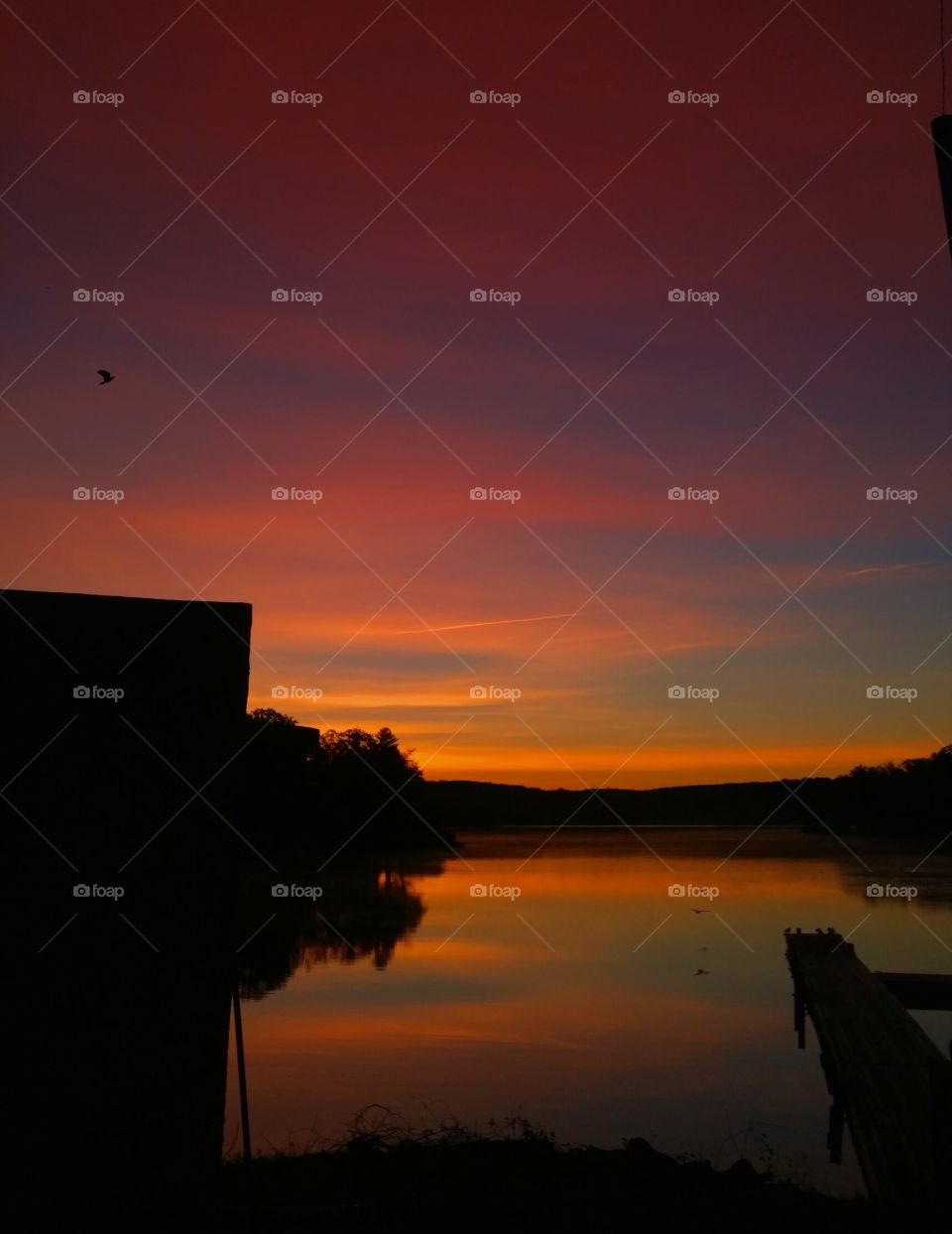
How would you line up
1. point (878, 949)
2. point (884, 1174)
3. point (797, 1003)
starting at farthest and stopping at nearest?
point (878, 949), point (797, 1003), point (884, 1174)

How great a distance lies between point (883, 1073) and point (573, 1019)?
14.8 meters

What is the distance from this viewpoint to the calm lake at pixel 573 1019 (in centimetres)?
1938

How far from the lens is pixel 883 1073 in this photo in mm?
15281

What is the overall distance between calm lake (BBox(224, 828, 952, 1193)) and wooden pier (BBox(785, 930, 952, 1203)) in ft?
4.91

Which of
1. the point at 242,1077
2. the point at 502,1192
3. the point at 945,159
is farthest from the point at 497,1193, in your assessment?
the point at 945,159

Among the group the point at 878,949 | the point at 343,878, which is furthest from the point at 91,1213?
the point at 343,878

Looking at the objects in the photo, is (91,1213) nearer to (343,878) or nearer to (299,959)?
Result: (299,959)

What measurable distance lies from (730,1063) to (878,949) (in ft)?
63.4

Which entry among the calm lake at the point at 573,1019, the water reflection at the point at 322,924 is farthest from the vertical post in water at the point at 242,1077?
the water reflection at the point at 322,924

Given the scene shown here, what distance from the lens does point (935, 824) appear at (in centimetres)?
13438

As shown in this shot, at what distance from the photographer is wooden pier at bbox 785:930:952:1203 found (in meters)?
10.5

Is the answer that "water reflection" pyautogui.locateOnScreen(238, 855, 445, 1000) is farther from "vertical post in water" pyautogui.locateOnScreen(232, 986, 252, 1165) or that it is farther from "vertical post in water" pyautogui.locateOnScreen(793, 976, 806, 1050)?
"vertical post in water" pyautogui.locateOnScreen(232, 986, 252, 1165)

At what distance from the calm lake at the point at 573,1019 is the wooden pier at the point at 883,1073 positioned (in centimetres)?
150

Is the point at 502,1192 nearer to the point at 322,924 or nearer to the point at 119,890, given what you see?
the point at 119,890
